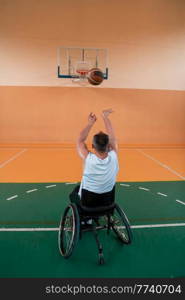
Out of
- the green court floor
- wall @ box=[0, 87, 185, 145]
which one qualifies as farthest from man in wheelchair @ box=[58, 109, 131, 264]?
wall @ box=[0, 87, 185, 145]

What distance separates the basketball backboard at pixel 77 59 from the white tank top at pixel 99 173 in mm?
5994

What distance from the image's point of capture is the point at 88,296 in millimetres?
1763

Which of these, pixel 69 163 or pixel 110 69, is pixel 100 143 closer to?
pixel 69 163

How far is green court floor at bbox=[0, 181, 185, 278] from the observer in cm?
204

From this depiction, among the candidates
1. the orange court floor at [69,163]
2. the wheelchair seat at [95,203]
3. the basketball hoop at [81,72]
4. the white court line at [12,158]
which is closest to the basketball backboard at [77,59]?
the basketball hoop at [81,72]

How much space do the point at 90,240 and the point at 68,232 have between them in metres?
0.26

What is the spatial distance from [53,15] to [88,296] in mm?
7834

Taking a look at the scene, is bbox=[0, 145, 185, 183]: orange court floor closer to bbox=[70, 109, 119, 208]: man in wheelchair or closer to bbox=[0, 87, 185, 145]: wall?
bbox=[0, 87, 185, 145]: wall

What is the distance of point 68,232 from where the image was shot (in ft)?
8.23

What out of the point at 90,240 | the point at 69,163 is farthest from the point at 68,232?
the point at 69,163

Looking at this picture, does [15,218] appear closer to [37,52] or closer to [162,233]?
[162,233]

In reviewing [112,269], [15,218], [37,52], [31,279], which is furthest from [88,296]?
[37,52]

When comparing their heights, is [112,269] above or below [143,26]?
below

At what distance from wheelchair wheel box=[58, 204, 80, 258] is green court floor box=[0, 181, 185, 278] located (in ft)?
0.32
